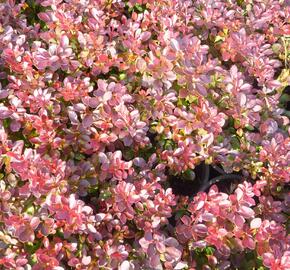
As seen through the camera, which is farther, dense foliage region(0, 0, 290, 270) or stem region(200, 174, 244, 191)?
stem region(200, 174, 244, 191)

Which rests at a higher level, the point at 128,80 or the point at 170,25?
the point at 170,25

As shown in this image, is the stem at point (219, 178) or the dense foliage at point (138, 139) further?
the stem at point (219, 178)

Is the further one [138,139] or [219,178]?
[219,178]

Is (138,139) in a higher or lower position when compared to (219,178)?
higher

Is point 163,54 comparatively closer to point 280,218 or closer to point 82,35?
point 82,35

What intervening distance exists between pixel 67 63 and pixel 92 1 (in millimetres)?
345

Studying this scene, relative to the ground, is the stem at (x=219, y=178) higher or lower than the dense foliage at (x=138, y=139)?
lower

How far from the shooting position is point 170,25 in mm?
1675

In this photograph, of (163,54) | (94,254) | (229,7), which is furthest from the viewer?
(229,7)

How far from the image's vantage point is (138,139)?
4.70ft

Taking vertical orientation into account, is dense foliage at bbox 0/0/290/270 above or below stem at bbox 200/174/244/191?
above

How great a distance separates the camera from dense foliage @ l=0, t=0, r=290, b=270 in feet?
4.17

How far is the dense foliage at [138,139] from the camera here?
4.17 feet

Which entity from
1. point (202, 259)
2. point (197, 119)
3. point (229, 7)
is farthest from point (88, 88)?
point (229, 7)
